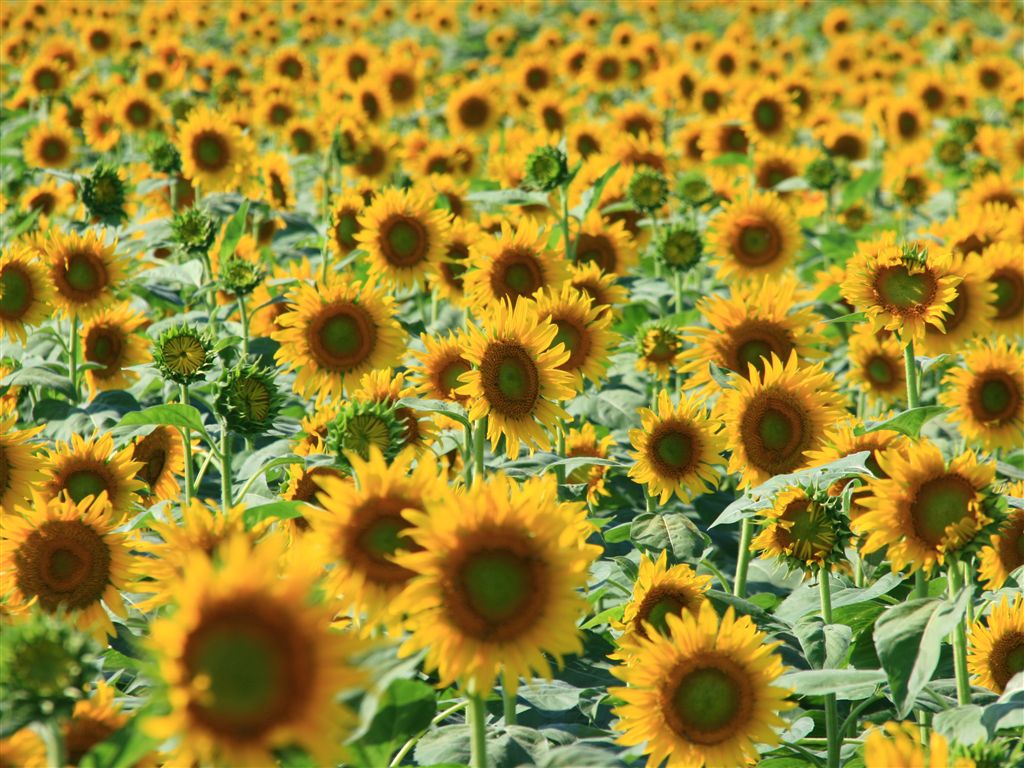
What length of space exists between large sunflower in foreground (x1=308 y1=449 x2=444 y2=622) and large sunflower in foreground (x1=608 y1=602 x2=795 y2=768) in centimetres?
53

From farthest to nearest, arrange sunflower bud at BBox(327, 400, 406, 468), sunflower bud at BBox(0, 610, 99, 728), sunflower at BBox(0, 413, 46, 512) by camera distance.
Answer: sunflower at BBox(0, 413, 46, 512) < sunflower bud at BBox(327, 400, 406, 468) < sunflower bud at BBox(0, 610, 99, 728)

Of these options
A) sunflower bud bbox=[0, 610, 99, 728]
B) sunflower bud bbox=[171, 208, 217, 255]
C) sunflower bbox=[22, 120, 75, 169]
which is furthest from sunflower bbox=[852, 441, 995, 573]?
sunflower bbox=[22, 120, 75, 169]

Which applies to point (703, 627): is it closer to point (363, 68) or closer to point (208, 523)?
point (208, 523)

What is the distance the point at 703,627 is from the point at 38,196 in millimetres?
5187

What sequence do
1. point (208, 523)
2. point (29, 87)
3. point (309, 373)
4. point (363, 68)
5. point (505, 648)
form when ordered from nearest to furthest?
point (505, 648)
point (208, 523)
point (309, 373)
point (29, 87)
point (363, 68)

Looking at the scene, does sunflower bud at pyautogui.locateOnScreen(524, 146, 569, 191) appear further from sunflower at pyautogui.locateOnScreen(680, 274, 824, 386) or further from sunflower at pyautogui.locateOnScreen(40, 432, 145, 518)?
sunflower at pyautogui.locateOnScreen(40, 432, 145, 518)

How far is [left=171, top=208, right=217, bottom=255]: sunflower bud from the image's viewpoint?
469cm

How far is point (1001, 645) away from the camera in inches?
104

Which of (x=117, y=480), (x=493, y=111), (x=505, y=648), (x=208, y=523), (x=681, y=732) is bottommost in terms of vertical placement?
(x=681, y=732)

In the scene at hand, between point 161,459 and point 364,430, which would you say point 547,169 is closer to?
point 161,459

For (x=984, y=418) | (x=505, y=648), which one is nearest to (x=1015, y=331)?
(x=984, y=418)

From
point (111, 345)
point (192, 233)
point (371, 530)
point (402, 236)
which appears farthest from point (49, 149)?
point (371, 530)

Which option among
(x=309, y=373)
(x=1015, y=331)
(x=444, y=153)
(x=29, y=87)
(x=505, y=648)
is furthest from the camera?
(x=29, y=87)

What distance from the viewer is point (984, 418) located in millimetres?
3766
